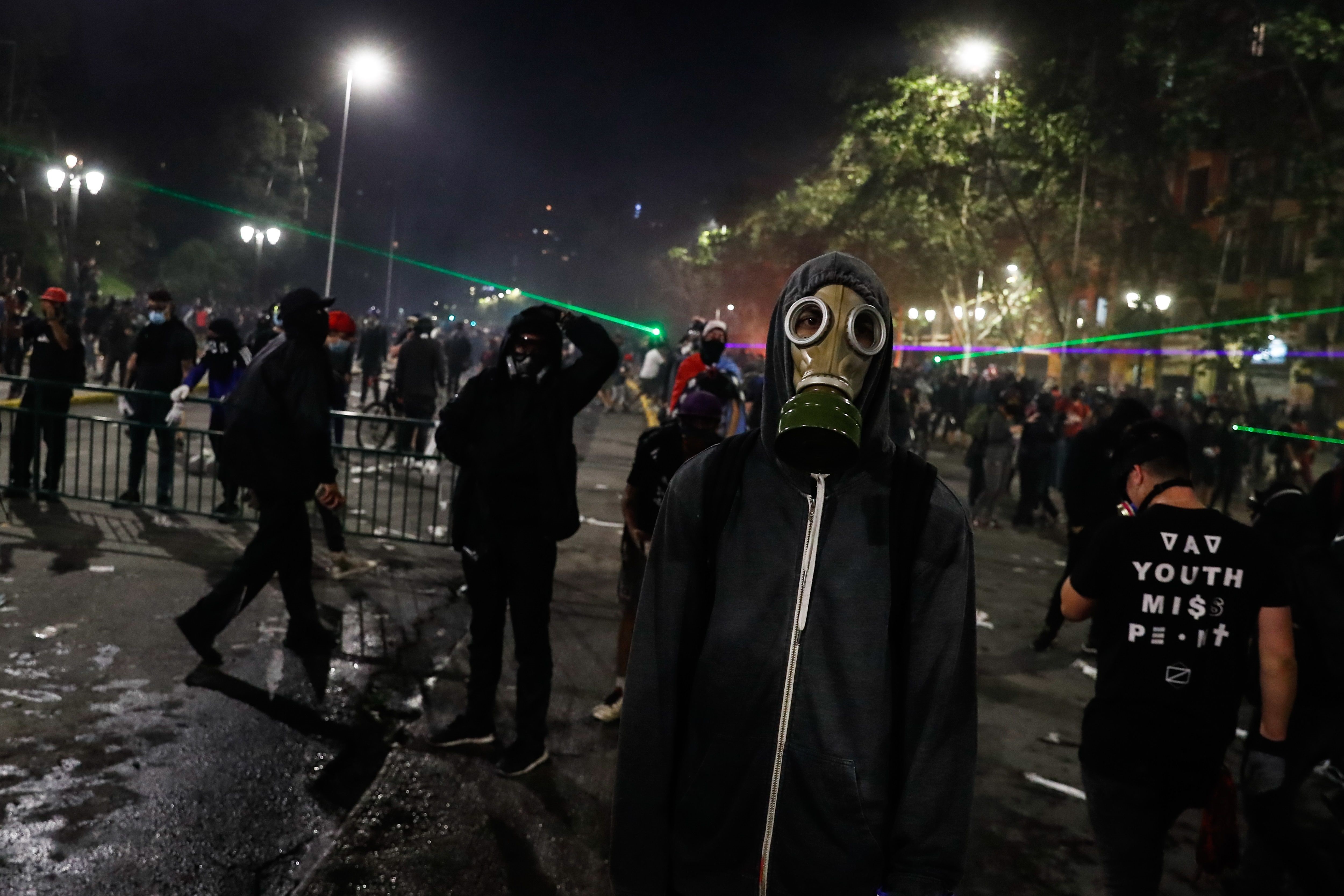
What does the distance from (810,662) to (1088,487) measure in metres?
6.41

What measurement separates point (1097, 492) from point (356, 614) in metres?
4.99

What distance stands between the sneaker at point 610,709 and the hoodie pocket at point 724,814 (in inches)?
136

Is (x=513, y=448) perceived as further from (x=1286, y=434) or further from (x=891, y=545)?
(x=1286, y=434)

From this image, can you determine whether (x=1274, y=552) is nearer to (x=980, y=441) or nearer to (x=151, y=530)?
(x=151, y=530)

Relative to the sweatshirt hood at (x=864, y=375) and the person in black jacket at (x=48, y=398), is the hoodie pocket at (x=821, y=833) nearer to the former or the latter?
the sweatshirt hood at (x=864, y=375)

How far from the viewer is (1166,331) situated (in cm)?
2438

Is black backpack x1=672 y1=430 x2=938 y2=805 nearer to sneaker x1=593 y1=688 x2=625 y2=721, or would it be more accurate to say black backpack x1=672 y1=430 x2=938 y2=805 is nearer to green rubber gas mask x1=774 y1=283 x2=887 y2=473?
green rubber gas mask x1=774 y1=283 x2=887 y2=473

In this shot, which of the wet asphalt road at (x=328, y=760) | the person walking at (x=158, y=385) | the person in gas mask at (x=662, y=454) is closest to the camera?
the wet asphalt road at (x=328, y=760)

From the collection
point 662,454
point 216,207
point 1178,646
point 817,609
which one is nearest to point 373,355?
point 662,454

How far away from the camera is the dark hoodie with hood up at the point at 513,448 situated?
4613mm

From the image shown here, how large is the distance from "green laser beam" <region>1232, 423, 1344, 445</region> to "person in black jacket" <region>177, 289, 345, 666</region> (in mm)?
12778

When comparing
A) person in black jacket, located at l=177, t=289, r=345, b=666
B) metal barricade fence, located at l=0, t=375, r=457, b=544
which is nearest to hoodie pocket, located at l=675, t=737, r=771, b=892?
person in black jacket, located at l=177, t=289, r=345, b=666

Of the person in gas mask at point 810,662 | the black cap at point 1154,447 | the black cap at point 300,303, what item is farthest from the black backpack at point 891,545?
the black cap at point 300,303

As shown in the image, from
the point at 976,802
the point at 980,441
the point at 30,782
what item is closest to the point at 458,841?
the point at 30,782
